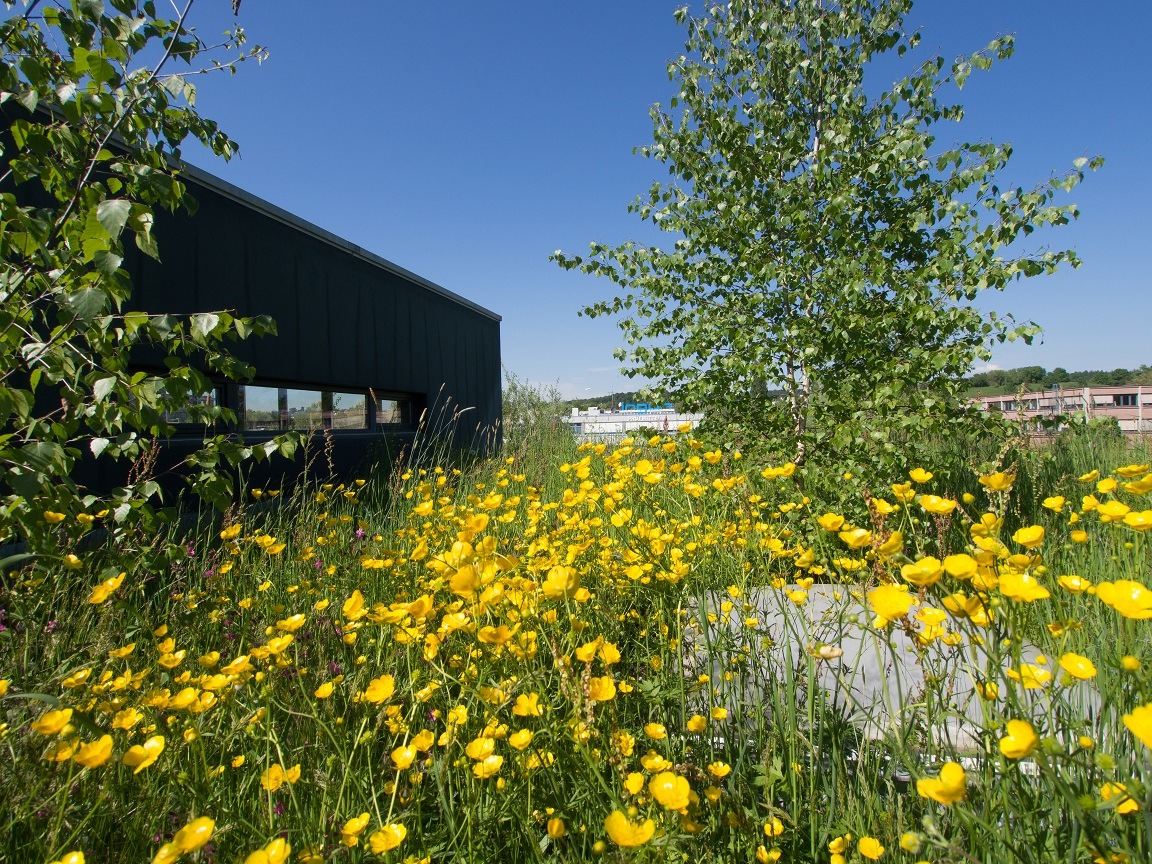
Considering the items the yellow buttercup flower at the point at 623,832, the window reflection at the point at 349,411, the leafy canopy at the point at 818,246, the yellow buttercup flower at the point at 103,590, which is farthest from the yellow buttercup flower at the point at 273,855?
the window reflection at the point at 349,411

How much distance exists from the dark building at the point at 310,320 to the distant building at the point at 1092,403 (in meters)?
4.62

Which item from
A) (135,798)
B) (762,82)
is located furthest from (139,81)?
(762,82)

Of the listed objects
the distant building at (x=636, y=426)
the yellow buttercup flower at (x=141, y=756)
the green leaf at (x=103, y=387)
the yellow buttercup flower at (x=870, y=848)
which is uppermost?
the green leaf at (x=103, y=387)

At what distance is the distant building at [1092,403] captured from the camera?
3359mm

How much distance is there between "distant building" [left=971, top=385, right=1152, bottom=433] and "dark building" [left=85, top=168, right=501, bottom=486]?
4.62 m

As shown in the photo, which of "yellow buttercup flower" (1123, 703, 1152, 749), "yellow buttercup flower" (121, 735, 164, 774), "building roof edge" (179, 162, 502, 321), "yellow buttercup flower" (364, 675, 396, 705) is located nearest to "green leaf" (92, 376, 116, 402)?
"yellow buttercup flower" (121, 735, 164, 774)

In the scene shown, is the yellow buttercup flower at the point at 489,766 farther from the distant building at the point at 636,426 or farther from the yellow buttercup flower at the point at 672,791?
the distant building at the point at 636,426

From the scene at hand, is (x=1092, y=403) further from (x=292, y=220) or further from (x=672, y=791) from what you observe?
(x=292, y=220)

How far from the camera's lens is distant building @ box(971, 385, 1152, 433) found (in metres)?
3.36

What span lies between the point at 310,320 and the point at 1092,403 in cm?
845

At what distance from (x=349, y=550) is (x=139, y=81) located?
1956mm

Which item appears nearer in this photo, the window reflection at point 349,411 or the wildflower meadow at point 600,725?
the wildflower meadow at point 600,725

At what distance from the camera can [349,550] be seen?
2.83m

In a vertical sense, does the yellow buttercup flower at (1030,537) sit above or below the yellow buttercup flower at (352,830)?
above
